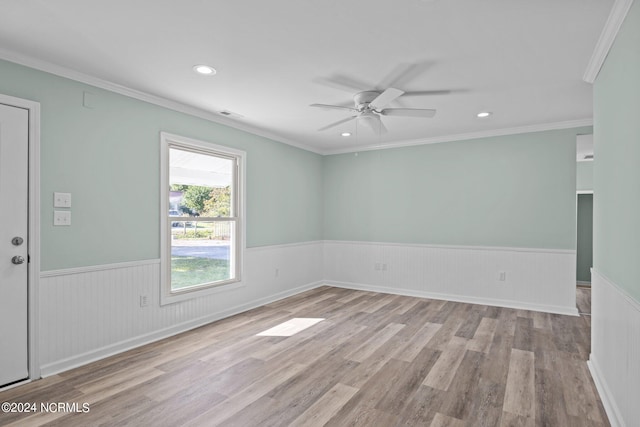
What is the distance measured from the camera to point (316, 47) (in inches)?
101

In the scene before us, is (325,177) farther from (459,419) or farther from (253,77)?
(459,419)

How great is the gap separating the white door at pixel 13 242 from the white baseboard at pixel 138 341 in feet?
0.72

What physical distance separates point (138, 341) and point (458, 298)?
14.2 feet

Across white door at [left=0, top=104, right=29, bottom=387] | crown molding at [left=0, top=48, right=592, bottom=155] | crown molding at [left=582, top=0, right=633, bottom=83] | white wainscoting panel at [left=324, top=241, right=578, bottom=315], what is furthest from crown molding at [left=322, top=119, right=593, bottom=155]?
white door at [left=0, top=104, right=29, bottom=387]

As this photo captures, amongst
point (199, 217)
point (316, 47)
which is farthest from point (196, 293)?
point (316, 47)

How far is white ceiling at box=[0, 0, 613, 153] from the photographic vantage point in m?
2.09

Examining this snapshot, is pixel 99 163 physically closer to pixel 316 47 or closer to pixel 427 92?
pixel 316 47

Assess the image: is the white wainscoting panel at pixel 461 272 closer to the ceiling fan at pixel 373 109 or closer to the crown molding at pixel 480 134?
the crown molding at pixel 480 134

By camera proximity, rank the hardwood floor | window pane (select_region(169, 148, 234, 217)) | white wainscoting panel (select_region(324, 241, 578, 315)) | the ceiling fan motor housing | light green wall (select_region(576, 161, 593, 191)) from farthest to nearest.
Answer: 1. light green wall (select_region(576, 161, 593, 191))
2. white wainscoting panel (select_region(324, 241, 578, 315))
3. window pane (select_region(169, 148, 234, 217))
4. the ceiling fan motor housing
5. the hardwood floor

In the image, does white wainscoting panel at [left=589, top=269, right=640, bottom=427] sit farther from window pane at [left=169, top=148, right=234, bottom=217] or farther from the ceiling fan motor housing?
window pane at [left=169, top=148, right=234, bottom=217]

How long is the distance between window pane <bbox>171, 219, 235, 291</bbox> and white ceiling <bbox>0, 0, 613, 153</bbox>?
56.9 inches

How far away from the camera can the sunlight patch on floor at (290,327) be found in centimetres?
380

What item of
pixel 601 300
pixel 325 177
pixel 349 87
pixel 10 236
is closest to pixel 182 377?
pixel 10 236

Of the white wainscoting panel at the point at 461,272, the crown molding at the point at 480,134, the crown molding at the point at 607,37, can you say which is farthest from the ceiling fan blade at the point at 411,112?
the white wainscoting panel at the point at 461,272
